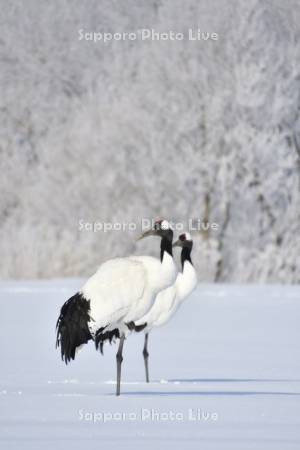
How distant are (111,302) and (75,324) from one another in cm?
26

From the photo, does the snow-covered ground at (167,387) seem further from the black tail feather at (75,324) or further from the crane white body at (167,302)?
the crane white body at (167,302)

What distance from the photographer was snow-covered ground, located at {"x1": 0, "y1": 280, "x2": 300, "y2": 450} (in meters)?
6.35

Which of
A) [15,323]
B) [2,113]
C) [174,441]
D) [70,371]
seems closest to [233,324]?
[15,323]

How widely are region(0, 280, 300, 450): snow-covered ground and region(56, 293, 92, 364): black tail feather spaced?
9.9 inches

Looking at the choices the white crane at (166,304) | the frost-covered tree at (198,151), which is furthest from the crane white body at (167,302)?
the frost-covered tree at (198,151)

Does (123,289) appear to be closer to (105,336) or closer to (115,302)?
(115,302)

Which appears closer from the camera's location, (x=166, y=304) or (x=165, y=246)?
(x=165, y=246)

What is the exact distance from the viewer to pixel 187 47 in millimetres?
23562

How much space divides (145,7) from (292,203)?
7204mm

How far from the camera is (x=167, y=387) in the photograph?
339 inches

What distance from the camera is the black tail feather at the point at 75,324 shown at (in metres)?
8.63

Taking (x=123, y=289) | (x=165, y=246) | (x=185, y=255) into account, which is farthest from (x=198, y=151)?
(x=123, y=289)

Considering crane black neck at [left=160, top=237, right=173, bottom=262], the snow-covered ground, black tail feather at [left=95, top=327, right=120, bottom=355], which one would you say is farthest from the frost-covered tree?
black tail feather at [left=95, top=327, right=120, bottom=355]

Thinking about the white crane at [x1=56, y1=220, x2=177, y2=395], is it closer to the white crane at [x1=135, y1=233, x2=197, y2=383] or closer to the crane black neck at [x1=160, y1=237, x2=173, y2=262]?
the crane black neck at [x1=160, y1=237, x2=173, y2=262]
